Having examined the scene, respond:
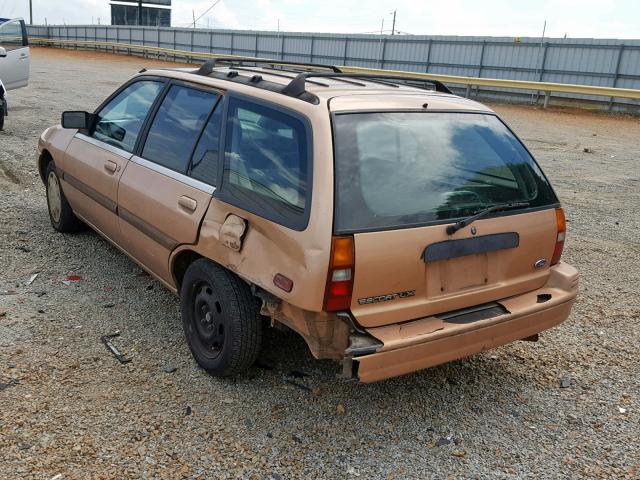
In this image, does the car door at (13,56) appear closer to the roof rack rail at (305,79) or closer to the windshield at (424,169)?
the roof rack rail at (305,79)

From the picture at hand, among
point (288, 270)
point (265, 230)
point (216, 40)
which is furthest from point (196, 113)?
point (216, 40)

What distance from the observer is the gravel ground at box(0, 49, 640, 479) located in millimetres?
2863

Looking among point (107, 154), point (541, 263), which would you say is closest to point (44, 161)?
point (107, 154)

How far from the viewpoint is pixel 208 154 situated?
11.5ft

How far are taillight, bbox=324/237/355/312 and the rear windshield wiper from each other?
0.57 meters

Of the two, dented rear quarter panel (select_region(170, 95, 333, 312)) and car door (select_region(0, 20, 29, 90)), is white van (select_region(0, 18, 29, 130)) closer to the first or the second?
car door (select_region(0, 20, 29, 90))

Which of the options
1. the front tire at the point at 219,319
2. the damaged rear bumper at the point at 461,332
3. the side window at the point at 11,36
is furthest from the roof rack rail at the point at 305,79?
the side window at the point at 11,36

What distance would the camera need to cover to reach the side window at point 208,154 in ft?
11.3

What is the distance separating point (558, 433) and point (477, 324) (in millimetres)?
768

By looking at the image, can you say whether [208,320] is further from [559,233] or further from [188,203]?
[559,233]

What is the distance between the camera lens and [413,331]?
2920 mm

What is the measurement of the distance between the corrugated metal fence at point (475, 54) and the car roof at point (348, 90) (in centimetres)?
2049

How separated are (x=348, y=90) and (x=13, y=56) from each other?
1268 cm

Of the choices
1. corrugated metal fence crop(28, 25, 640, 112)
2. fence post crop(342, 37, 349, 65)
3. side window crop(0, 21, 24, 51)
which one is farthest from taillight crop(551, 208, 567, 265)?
fence post crop(342, 37, 349, 65)
